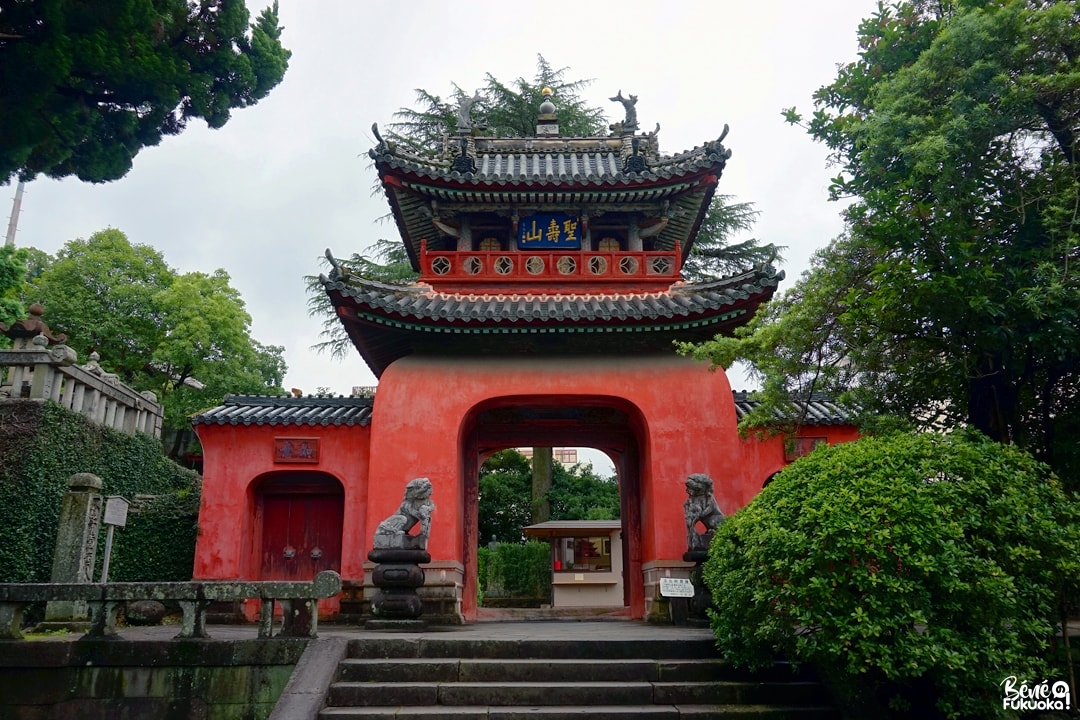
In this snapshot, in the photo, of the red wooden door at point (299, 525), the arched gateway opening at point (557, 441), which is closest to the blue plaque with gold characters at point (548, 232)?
the arched gateway opening at point (557, 441)

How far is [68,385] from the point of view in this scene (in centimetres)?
1208

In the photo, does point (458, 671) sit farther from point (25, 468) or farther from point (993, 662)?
point (25, 468)

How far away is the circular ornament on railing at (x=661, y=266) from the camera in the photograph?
40.2 feet

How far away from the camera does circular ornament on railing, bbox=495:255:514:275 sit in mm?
12273

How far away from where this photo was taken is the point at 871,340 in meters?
7.97

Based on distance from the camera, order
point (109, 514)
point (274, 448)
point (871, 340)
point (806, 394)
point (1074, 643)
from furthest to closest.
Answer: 1. point (274, 448)
2. point (109, 514)
3. point (806, 394)
4. point (871, 340)
5. point (1074, 643)

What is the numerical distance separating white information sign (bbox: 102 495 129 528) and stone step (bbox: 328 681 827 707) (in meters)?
5.00

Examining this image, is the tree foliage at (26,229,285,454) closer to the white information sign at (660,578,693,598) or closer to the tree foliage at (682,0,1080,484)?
the white information sign at (660,578,693,598)

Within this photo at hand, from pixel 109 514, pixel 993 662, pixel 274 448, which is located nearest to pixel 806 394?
pixel 993 662

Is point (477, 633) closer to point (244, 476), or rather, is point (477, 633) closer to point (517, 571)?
point (244, 476)

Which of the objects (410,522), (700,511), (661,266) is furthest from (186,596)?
(661,266)

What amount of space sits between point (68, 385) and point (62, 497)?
1981 millimetres

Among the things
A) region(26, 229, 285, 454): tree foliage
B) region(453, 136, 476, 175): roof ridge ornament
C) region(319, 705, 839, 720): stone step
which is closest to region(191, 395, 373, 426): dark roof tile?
region(453, 136, 476, 175): roof ridge ornament

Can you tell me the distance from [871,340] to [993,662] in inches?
143
